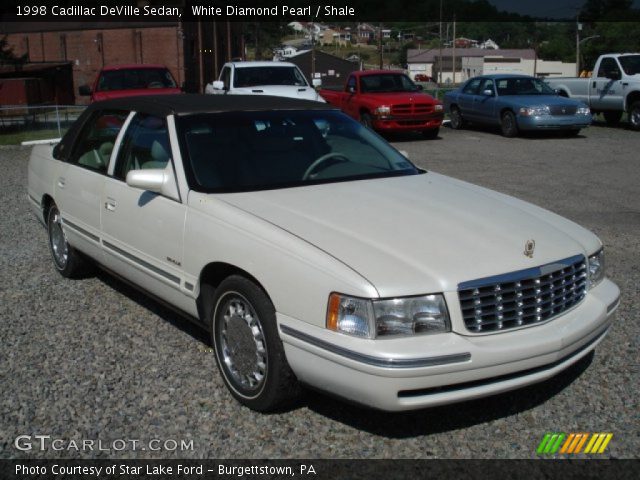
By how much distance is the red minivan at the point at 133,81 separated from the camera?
51.4 feet

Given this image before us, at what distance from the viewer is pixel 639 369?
4.34 metres

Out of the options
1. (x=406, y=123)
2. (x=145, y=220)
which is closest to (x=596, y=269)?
(x=145, y=220)

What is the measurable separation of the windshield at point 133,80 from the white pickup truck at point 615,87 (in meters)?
11.7

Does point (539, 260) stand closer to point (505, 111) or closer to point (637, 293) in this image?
point (637, 293)

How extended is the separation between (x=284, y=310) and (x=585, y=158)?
1263 centimetres

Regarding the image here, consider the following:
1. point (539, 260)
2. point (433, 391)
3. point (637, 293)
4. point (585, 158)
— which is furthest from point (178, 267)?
point (585, 158)

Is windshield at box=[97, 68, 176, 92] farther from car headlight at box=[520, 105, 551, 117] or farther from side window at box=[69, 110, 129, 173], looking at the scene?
side window at box=[69, 110, 129, 173]

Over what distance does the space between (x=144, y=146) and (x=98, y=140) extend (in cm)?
85

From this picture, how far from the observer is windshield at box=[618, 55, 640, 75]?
779 inches

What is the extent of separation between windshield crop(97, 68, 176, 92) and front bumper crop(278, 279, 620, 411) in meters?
13.4

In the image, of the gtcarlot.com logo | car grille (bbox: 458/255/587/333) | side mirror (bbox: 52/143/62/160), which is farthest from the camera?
side mirror (bbox: 52/143/62/160)

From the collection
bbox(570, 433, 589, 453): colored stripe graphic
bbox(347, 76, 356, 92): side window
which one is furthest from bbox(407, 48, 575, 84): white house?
bbox(570, 433, 589, 453): colored stripe graphic

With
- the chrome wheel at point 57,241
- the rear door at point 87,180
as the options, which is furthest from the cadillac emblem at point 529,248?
the chrome wheel at point 57,241

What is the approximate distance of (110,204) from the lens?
4.99 meters
